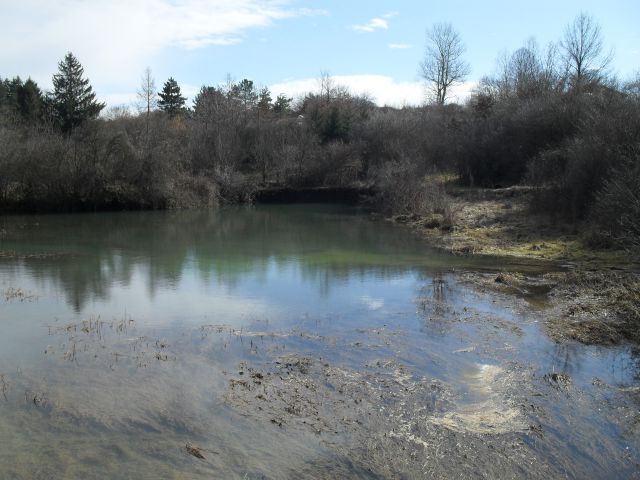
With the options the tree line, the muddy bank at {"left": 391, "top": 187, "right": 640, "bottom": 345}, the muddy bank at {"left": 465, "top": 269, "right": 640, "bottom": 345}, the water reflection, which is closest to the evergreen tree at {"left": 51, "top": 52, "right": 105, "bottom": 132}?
the tree line

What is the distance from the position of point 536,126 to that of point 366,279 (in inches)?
971

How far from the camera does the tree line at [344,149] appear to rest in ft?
80.1

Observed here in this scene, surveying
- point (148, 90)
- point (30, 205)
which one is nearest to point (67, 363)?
point (30, 205)

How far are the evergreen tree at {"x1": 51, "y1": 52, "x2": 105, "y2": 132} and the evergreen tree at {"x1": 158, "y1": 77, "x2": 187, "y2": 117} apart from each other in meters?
17.9

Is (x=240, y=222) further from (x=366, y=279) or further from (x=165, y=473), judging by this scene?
(x=165, y=473)

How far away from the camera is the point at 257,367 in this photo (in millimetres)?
9930

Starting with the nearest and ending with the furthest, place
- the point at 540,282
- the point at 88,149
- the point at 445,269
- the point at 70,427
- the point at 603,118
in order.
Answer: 1. the point at 70,427
2. the point at 540,282
3. the point at 445,269
4. the point at 603,118
5. the point at 88,149

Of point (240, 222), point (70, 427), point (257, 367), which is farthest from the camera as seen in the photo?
point (240, 222)

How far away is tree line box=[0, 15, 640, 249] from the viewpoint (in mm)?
24406

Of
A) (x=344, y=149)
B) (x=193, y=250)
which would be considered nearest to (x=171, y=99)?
(x=344, y=149)

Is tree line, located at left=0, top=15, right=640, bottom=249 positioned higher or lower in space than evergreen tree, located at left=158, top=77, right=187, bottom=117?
lower

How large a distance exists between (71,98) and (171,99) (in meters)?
23.1

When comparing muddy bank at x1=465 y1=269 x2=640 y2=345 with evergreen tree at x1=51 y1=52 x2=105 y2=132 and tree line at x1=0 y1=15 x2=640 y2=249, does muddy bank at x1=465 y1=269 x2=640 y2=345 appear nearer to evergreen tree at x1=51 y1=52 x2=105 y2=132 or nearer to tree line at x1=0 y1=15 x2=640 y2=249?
tree line at x1=0 y1=15 x2=640 y2=249

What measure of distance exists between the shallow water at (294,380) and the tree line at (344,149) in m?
7.22
